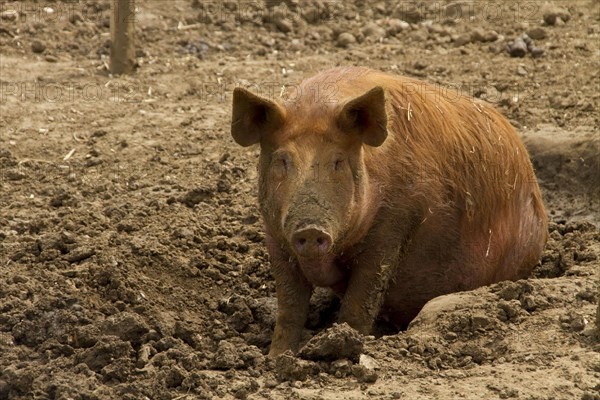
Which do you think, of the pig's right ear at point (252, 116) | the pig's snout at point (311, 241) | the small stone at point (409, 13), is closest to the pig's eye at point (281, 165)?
the pig's right ear at point (252, 116)

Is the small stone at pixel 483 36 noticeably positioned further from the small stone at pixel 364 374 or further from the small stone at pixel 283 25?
the small stone at pixel 364 374

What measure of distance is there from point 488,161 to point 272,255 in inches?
63.8

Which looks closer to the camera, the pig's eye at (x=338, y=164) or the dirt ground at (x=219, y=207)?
the dirt ground at (x=219, y=207)

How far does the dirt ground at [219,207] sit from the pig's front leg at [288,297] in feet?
0.79

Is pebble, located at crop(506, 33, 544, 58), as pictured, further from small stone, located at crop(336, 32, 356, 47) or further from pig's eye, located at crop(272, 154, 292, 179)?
pig's eye, located at crop(272, 154, 292, 179)

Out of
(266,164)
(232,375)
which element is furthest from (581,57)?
(232,375)

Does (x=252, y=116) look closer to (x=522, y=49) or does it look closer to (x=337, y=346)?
(x=337, y=346)

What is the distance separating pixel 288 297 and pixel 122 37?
4.71 m

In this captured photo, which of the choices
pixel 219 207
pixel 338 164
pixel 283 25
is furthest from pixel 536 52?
pixel 338 164

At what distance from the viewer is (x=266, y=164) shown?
22.9 ft

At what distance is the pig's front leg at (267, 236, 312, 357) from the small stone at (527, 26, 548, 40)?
18.1ft

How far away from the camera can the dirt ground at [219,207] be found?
6328 mm

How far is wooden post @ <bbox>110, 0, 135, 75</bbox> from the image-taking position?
36.6 feet

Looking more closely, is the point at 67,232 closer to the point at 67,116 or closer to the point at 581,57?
the point at 67,116
